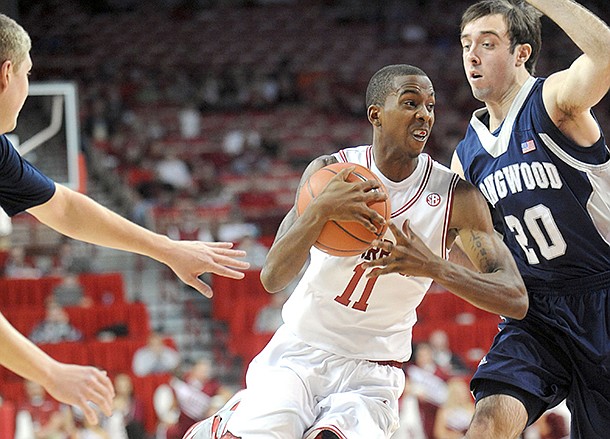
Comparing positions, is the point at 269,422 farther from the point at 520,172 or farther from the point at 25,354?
the point at 520,172

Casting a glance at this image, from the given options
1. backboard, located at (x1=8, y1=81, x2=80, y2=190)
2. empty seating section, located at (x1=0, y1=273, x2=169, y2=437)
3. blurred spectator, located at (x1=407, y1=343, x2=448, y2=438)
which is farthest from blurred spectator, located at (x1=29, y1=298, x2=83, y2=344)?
blurred spectator, located at (x1=407, y1=343, x2=448, y2=438)

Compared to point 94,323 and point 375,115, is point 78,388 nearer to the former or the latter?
point 375,115

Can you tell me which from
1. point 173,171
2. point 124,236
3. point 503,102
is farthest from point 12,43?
point 173,171

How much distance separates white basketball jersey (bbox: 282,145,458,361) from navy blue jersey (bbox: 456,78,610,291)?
0.46m

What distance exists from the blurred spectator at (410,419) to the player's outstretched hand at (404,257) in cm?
587

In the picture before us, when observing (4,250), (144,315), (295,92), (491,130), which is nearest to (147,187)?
(4,250)

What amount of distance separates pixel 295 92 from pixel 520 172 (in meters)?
14.8

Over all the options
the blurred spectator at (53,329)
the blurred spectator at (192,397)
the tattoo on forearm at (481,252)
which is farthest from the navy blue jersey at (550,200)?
the blurred spectator at (53,329)

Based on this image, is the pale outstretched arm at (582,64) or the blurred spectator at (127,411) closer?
the pale outstretched arm at (582,64)

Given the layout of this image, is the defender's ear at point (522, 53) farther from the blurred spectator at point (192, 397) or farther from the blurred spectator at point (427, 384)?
the blurred spectator at point (192, 397)

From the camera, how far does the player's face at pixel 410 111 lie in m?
3.69

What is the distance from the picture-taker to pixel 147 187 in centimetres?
1413

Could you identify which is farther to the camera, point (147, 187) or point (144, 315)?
point (147, 187)

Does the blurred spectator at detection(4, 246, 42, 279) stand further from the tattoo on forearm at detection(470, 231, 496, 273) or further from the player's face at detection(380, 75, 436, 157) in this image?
the tattoo on forearm at detection(470, 231, 496, 273)
